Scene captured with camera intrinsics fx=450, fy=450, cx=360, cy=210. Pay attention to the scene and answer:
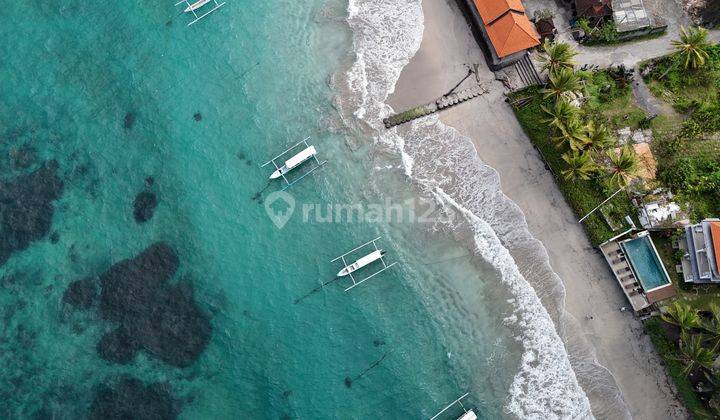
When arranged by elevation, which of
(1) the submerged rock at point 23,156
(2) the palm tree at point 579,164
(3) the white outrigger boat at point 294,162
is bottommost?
(2) the palm tree at point 579,164

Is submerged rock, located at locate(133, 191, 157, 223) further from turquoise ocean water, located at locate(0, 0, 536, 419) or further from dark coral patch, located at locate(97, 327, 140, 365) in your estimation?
dark coral patch, located at locate(97, 327, 140, 365)

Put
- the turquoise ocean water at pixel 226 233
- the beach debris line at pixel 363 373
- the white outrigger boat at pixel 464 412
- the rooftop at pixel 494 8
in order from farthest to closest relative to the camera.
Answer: the rooftop at pixel 494 8 < the turquoise ocean water at pixel 226 233 < the beach debris line at pixel 363 373 < the white outrigger boat at pixel 464 412

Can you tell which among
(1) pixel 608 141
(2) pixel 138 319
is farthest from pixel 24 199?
(1) pixel 608 141

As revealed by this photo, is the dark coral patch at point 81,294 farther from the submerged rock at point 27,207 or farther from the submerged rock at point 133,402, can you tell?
the submerged rock at point 133,402

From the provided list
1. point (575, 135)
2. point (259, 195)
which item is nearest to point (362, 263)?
point (259, 195)

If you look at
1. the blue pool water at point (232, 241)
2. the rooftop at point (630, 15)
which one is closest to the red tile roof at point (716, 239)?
the blue pool water at point (232, 241)

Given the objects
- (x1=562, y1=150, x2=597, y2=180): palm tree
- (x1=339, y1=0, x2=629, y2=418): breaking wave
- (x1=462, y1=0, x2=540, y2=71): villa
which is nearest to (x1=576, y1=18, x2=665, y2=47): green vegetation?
(x1=462, y1=0, x2=540, y2=71): villa

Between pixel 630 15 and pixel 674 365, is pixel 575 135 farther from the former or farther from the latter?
pixel 674 365
